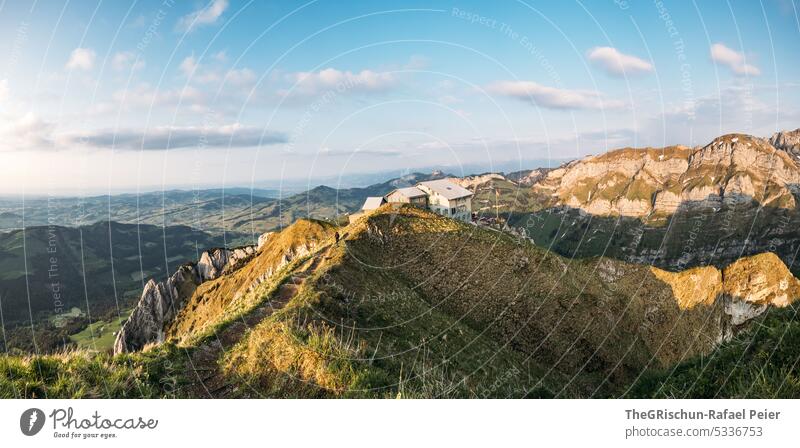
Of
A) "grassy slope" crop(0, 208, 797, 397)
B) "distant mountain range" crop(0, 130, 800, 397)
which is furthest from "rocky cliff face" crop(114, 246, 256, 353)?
"grassy slope" crop(0, 208, 797, 397)

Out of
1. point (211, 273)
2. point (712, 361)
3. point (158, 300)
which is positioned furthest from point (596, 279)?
point (158, 300)

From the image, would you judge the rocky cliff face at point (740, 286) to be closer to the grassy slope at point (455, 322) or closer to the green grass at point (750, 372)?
the grassy slope at point (455, 322)

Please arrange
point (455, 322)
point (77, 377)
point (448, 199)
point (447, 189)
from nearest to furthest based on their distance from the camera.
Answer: point (77, 377)
point (455, 322)
point (448, 199)
point (447, 189)

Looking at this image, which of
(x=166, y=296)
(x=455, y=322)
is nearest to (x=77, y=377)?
(x=455, y=322)

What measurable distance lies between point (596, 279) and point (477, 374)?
1568 inches

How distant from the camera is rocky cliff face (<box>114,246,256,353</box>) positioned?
2391 inches

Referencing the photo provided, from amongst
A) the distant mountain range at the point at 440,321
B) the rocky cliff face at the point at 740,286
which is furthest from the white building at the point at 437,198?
the rocky cliff face at the point at 740,286

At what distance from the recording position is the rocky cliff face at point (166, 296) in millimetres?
60719

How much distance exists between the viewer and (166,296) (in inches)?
2559

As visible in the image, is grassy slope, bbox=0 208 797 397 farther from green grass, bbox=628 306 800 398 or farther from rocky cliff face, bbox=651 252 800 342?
rocky cliff face, bbox=651 252 800 342

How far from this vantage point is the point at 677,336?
198 ft

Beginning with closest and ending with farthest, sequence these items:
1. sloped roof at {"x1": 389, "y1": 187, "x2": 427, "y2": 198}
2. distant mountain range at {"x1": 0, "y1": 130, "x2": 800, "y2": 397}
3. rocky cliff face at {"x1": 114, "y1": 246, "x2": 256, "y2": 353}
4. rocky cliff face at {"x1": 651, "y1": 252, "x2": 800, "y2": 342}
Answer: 1. distant mountain range at {"x1": 0, "y1": 130, "x2": 800, "y2": 397}
2. rocky cliff face at {"x1": 114, "y1": 246, "x2": 256, "y2": 353}
3. rocky cliff face at {"x1": 651, "y1": 252, "x2": 800, "y2": 342}
4. sloped roof at {"x1": 389, "y1": 187, "x2": 427, "y2": 198}

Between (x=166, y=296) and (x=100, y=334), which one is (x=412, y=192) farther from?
(x=100, y=334)
